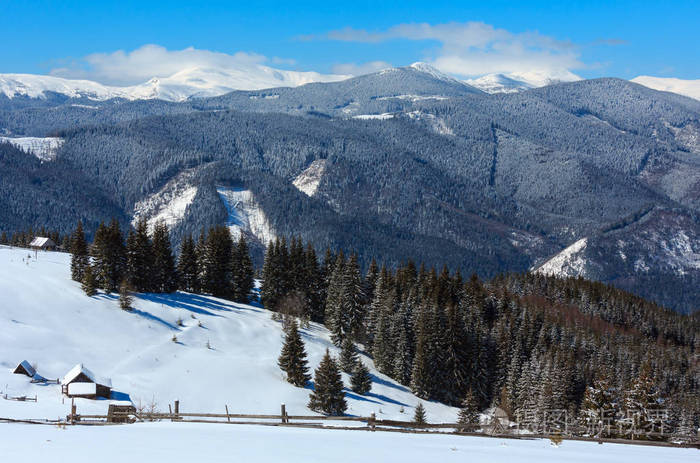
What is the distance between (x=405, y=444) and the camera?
28.0 meters

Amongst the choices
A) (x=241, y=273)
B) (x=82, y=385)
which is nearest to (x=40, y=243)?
(x=241, y=273)

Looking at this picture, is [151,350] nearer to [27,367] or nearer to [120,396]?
[120,396]

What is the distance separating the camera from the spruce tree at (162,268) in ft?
317

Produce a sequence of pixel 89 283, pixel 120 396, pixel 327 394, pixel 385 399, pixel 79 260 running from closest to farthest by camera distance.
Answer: pixel 120 396 < pixel 327 394 < pixel 89 283 < pixel 385 399 < pixel 79 260

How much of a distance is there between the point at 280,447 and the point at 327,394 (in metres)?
45.4

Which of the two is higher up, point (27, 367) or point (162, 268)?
point (162, 268)

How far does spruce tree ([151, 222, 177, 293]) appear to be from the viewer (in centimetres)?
9656

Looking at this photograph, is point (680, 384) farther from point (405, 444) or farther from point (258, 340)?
point (405, 444)

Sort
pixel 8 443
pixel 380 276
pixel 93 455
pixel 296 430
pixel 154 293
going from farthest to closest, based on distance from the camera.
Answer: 1. pixel 380 276
2. pixel 154 293
3. pixel 296 430
4. pixel 8 443
5. pixel 93 455

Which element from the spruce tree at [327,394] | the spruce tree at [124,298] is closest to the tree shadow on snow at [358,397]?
the spruce tree at [327,394]

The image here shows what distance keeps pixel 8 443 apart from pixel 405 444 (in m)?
15.3

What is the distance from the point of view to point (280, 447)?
83.7ft

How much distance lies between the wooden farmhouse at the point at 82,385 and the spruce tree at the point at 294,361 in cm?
2399

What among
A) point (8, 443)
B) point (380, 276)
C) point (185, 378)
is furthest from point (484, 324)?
point (8, 443)
